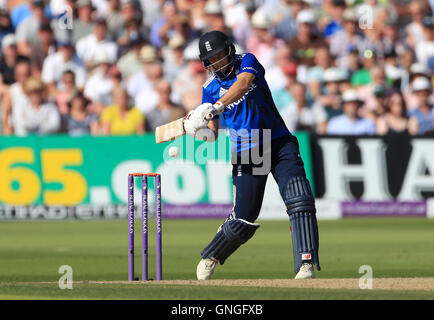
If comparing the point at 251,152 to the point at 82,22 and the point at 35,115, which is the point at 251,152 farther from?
the point at 82,22

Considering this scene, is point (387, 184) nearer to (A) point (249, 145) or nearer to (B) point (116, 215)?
(B) point (116, 215)

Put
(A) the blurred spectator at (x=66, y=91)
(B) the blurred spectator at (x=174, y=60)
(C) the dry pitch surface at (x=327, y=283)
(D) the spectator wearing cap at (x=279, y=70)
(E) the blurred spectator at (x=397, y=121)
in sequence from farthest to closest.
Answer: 1. (B) the blurred spectator at (x=174, y=60)
2. (D) the spectator wearing cap at (x=279, y=70)
3. (A) the blurred spectator at (x=66, y=91)
4. (E) the blurred spectator at (x=397, y=121)
5. (C) the dry pitch surface at (x=327, y=283)

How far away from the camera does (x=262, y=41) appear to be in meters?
19.6

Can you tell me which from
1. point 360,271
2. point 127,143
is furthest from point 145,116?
point 360,271

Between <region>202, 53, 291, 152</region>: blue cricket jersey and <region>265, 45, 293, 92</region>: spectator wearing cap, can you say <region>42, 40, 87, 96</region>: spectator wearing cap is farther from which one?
<region>202, 53, 291, 152</region>: blue cricket jersey

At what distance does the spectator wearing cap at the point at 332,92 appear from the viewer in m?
18.5

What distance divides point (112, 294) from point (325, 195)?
32.0 feet

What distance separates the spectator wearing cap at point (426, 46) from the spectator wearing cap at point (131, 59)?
5.07 metres

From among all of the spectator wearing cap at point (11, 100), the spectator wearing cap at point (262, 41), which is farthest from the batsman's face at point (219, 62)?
the spectator wearing cap at point (262, 41)

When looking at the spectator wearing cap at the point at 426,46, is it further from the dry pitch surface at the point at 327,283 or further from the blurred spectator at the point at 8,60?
the dry pitch surface at the point at 327,283

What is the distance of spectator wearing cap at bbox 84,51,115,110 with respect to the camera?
18.9 metres

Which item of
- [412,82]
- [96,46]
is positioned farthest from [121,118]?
[412,82]

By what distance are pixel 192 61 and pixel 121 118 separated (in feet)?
5.34

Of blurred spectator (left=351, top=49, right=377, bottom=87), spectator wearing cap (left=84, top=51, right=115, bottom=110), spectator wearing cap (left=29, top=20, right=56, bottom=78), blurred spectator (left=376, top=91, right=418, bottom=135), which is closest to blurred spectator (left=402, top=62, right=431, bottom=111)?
blurred spectator (left=376, top=91, right=418, bottom=135)
